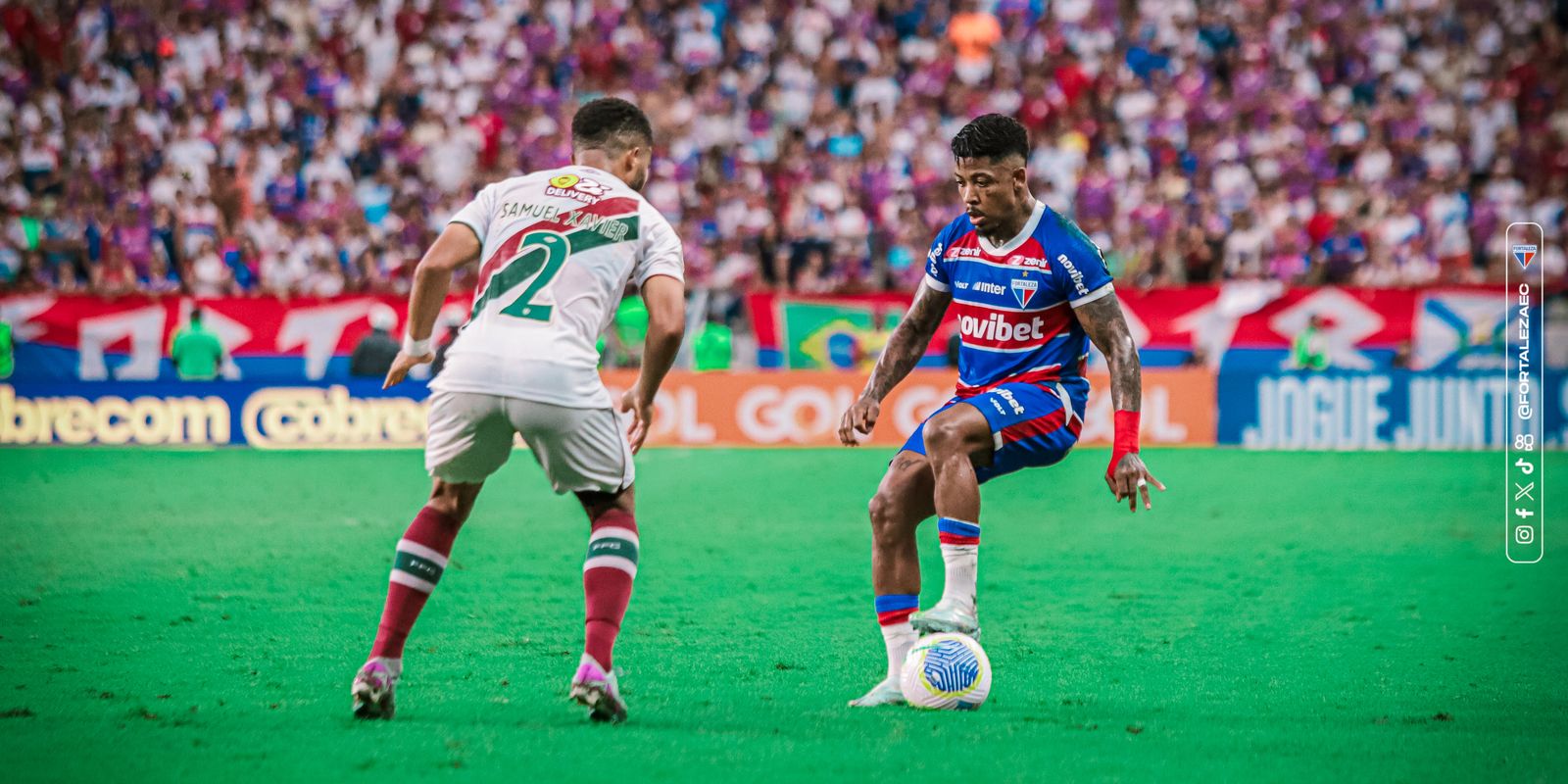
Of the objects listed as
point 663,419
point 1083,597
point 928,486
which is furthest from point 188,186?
point 928,486

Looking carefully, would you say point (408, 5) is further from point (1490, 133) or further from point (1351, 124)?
point (1490, 133)

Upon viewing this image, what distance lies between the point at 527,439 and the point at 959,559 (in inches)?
64.9

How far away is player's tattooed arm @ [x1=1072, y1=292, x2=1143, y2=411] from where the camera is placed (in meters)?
6.00

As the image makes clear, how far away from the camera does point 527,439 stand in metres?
5.30

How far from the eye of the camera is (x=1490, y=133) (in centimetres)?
2330

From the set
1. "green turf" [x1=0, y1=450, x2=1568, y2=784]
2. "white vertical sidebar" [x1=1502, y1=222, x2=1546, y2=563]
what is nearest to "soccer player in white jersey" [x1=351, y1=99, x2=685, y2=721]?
"green turf" [x1=0, y1=450, x2=1568, y2=784]

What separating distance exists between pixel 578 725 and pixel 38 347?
17313 mm

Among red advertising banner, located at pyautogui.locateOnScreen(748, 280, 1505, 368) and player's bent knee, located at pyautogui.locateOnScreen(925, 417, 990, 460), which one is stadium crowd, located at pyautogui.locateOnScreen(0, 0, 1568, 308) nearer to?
red advertising banner, located at pyautogui.locateOnScreen(748, 280, 1505, 368)

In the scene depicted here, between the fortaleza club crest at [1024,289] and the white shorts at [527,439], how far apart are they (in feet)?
5.47

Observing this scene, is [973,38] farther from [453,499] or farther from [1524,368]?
[453,499]

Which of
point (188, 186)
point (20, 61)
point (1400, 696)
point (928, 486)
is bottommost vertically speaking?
point (1400, 696)

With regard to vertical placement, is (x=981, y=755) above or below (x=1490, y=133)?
below

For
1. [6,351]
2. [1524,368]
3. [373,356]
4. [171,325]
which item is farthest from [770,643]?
[6,351]

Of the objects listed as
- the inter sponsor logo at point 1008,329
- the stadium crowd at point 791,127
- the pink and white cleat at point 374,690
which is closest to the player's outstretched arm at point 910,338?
the inter sponsor logo at point 1008,329
